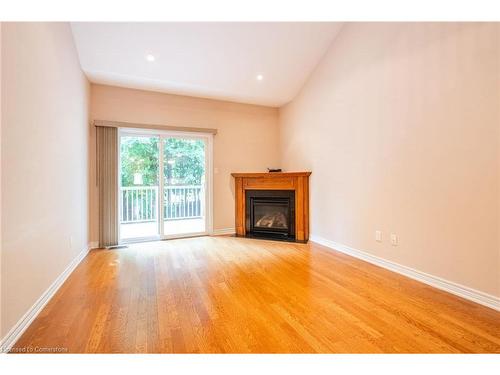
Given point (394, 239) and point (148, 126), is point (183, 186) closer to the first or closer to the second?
point (148, 126)

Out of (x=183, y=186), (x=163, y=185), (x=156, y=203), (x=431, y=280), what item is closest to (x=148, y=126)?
(x=163, y=185)

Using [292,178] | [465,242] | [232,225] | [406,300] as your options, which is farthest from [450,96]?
[232,225]

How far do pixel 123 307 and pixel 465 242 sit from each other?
3.03m

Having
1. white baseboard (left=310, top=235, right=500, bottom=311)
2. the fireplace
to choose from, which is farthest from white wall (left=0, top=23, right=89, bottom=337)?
white baseboard (left=310, top=235, right=500, bottom=311)

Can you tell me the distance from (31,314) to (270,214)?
347 centimetres

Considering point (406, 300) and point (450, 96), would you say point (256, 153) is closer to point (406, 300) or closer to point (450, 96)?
point (450, 96)

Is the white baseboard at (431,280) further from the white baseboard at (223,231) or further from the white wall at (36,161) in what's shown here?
the white wall at (36,161)

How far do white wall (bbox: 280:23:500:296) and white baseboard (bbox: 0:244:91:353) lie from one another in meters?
3.45

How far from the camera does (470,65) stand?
215 centimetres

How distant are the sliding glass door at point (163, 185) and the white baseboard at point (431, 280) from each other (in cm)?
267

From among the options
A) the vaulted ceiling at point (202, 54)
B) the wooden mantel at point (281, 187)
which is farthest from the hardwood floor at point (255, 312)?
the vaulted ceiling at point (202, 54)

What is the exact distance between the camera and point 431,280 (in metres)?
2.49

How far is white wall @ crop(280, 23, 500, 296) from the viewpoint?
2.09 meters

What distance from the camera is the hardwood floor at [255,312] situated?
158 cm
